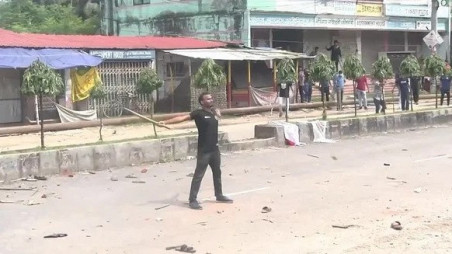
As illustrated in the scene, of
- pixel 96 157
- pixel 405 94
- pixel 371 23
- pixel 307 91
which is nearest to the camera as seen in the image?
pixel 96 157

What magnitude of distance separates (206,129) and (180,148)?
5.78 meters

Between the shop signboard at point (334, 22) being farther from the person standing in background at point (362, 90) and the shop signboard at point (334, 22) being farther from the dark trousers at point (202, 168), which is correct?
the dark trousers at point (202, 168)

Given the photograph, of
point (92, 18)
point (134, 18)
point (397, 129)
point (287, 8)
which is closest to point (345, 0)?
point (287, 8)

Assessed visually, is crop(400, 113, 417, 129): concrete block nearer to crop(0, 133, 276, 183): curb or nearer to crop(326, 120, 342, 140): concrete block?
crop(326, 120, 342, 140): concrete block

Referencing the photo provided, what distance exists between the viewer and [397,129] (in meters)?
21.1

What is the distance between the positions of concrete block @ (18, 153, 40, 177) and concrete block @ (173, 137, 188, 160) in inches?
135

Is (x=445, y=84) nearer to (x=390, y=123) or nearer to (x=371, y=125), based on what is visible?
(x=390, y=123)

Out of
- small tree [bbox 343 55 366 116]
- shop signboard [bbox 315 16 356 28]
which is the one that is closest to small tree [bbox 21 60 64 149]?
small tree [bbox 343 55 366 116]

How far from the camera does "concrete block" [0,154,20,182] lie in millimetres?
12070

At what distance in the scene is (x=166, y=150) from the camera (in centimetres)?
1478

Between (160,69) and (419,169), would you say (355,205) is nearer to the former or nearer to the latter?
(419,169)

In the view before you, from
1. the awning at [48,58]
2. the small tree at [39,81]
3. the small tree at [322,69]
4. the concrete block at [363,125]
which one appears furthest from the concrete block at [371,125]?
the awning at [48,58]

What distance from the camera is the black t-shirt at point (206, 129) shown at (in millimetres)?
9406

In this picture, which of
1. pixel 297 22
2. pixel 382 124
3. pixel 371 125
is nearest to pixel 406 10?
pixel 297 22
